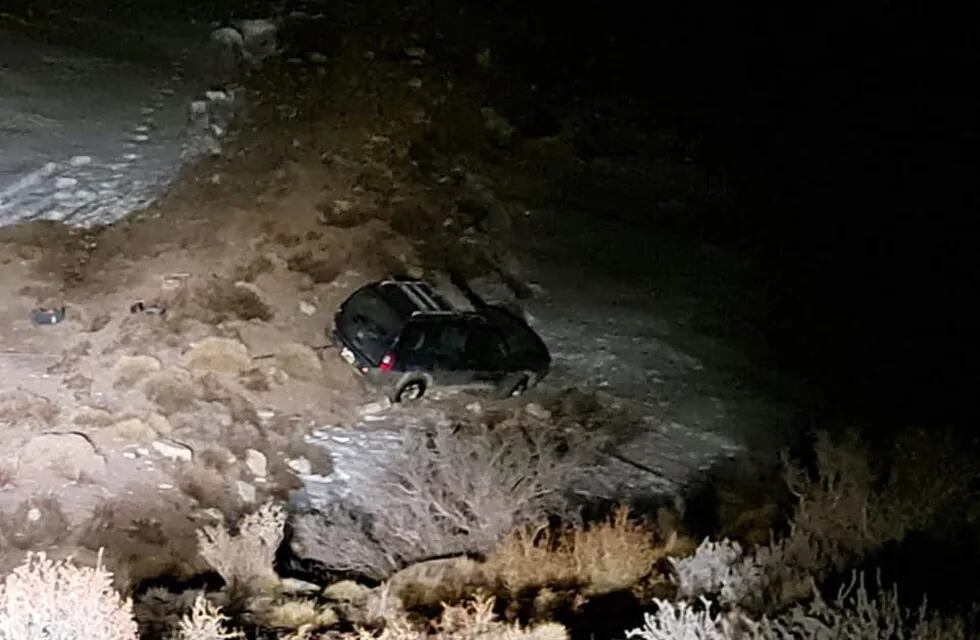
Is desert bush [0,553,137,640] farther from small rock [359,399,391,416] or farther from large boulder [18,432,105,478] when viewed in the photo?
small rock [359,399,391,416]

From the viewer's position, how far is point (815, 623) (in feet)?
19.3

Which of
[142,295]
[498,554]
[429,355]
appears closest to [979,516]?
[498,554]

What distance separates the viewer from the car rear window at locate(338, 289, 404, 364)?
31.4 feet

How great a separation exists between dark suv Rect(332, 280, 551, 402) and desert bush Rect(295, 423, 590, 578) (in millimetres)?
789

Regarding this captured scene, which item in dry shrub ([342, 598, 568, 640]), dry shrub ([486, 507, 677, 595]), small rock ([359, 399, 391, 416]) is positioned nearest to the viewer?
dry shrub ([342, 598, 568, 640])

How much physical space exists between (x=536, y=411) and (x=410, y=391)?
42.2 inches

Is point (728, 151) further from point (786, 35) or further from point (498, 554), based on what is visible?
point (498, 554)

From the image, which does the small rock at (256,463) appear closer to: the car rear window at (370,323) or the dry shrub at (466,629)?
the car rear window at (370,323)

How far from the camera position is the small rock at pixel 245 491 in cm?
840

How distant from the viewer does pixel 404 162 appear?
43.0 ft

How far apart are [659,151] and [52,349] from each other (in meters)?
7.68

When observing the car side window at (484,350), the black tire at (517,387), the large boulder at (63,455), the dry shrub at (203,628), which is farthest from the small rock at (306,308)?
the dry shrub at (203,628)

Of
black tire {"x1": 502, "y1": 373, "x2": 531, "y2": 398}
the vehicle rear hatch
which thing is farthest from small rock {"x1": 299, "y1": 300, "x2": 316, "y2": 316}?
black tire {"x1": 502, "y1": 373, "x2": 531, "y2": 398}

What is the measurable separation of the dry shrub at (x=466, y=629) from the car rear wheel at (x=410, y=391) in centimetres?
313
